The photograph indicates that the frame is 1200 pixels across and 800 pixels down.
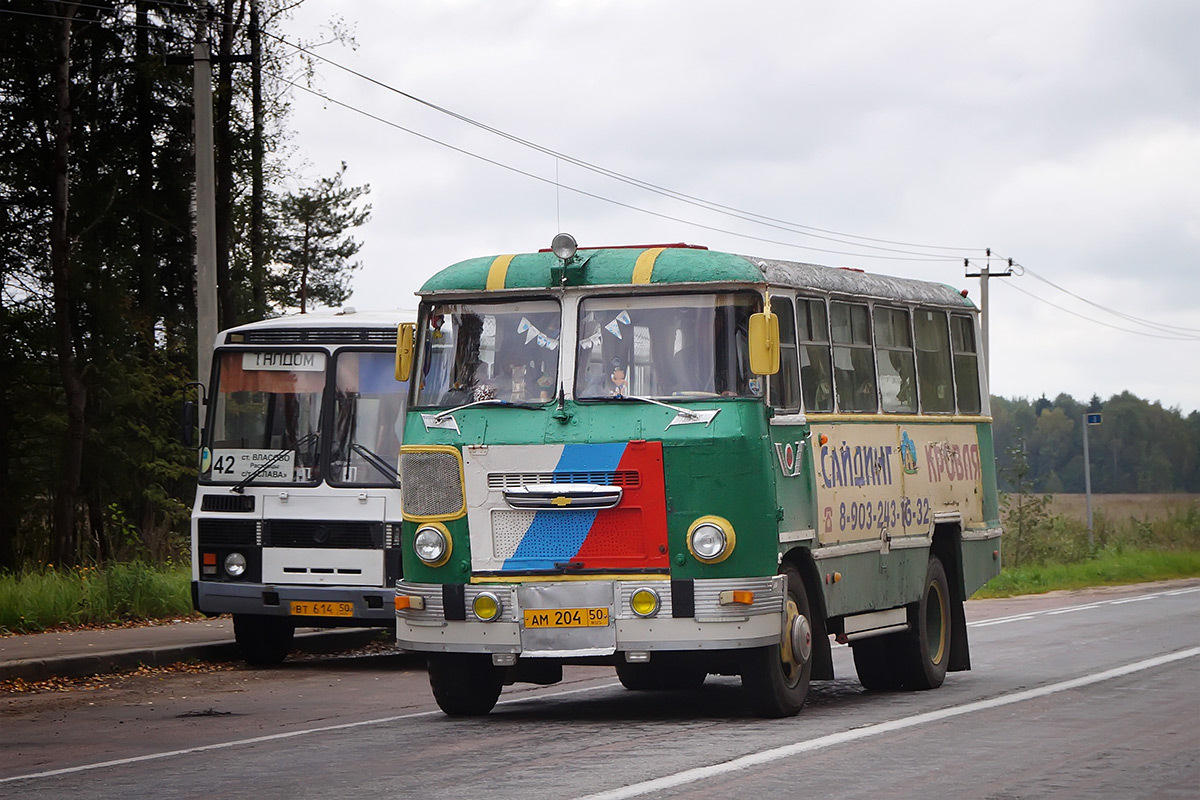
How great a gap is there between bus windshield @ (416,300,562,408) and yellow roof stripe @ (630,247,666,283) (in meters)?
0.58

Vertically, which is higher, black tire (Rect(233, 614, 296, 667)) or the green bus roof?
the green bus roof

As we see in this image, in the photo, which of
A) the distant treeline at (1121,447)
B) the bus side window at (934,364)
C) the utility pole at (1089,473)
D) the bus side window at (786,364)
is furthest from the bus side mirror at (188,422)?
the distant treeline at (1121,447)

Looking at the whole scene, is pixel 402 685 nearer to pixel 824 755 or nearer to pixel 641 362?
pixel 641 362

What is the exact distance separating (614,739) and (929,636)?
4.72 m

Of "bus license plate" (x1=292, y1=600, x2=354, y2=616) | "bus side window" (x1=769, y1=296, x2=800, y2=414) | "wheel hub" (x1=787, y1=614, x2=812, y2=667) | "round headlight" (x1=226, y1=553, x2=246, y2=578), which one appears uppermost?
"bus side window" (x1=769, y1=296, x2=800, y2=414)

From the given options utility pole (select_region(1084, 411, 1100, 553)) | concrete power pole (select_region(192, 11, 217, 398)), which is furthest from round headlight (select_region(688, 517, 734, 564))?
utility pole (select_region(1084, 411, 1100, 553))

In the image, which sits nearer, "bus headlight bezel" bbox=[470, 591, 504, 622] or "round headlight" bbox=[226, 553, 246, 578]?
"bus headlight bezel" bbox=[470, 591, 504, 622]

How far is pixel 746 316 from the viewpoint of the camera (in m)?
11.7

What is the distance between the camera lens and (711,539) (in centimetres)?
1130

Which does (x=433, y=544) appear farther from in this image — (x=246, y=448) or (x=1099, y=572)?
(x=1099, y=572)

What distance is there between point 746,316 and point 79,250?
3014 centimetres

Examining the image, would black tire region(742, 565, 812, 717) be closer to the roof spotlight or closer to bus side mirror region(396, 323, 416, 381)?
the roof spotlight

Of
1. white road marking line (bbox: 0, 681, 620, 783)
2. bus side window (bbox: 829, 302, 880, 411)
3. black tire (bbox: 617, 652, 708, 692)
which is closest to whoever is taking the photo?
white road marking line (bbox: 0, 681, 620, 783)

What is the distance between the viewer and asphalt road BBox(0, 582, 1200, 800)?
8852 millimetres
